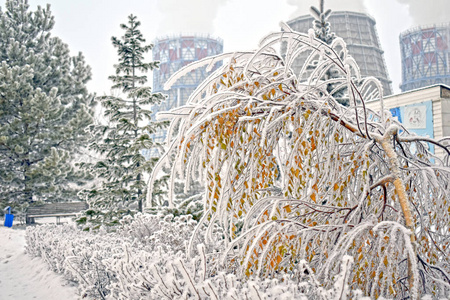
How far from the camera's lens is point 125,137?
8906 mm

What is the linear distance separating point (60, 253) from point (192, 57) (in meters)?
77.9

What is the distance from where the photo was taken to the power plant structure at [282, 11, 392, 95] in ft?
143

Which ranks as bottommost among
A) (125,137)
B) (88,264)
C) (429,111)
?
(88,264)

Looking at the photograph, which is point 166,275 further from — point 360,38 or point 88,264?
point 360,38

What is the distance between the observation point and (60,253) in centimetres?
605

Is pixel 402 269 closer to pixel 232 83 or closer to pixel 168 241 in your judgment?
pixel 232 83

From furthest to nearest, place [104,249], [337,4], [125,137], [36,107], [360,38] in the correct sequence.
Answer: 1. [337,4]
2. [360,38]
3. [36,107]
4. [125,137]
5. [104,249]

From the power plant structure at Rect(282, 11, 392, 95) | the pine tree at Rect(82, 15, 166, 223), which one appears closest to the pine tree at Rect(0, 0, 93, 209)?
the pine tree at Rect(82, 15, 166, 223)

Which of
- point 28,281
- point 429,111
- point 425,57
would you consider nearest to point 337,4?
point 425,57

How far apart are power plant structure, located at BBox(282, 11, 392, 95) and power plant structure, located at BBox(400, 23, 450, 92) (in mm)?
28197

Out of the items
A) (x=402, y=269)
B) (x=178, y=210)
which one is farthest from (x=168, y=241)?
(x=402, y=269)

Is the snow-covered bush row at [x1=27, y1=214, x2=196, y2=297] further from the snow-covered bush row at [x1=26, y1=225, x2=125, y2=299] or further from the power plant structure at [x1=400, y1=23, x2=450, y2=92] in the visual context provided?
the power plant structure at [x1=400, y1=23, x2=450, y2=92]

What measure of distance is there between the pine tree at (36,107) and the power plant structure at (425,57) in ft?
218

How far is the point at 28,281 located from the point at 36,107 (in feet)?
32.2
